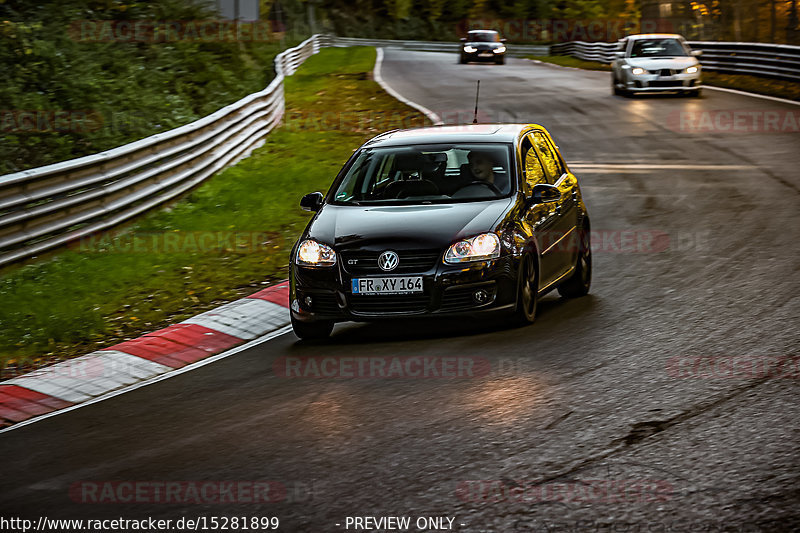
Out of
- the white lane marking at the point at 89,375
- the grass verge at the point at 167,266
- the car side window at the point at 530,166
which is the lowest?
the grass verge at the point at 167,266

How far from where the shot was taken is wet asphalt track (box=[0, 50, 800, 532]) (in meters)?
5.09

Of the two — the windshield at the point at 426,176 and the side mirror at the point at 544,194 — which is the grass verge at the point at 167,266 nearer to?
the windshield at the point at 426,176

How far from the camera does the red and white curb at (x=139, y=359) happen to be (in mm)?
7828

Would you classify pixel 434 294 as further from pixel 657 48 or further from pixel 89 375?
pixel 657 48

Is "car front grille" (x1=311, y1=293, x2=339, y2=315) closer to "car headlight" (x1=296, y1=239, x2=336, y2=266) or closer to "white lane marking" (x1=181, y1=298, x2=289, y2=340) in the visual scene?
"car headlight" (x1=296, y1=239, x2=336, y2=266)

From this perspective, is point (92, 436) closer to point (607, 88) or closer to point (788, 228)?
point (788, 228)

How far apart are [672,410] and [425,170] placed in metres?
3.91

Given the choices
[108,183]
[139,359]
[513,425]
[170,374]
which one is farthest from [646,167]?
[513,425]

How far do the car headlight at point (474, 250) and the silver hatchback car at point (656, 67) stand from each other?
21082 mm

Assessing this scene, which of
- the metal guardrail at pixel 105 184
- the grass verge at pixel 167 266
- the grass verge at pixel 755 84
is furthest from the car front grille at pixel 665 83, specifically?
the metal guardrail at pixel 105 184

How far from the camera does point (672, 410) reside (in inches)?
253

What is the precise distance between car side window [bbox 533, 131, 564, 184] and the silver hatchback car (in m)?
18.7

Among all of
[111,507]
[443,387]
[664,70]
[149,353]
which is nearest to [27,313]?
[149,353]

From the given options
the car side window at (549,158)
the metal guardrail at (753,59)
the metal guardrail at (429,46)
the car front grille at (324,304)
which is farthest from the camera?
the metal guardrail at (429,46)
